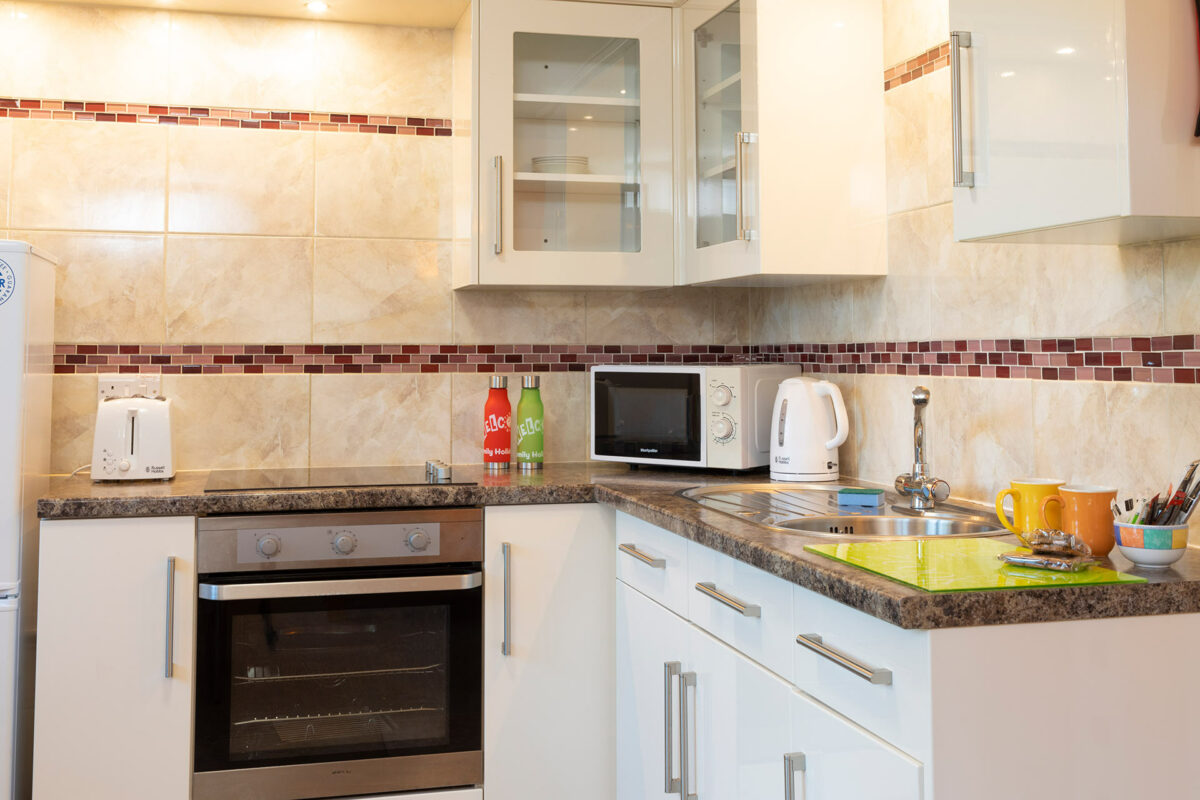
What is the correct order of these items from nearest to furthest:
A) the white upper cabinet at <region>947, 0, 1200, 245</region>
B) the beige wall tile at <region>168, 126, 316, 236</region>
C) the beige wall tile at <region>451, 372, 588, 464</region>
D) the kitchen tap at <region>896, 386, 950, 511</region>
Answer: the white upper cabinet at <region>947, 0, 1200, 245</region> → the kitchen tap at <region>896, 386, 950, 511</region> → the beige wall tile at <region>168, 126, 316, 236</region> → the beige wall tile at <region>451, 372, 588, 464</region>

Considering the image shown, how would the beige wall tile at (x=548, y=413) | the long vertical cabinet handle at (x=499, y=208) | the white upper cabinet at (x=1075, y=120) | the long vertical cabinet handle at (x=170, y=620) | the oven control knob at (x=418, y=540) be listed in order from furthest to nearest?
the beige wall tile at (x=548, y=413) → the long vertical cabinet handle at (x=499, y=208) → the oven control knob at (x=418, y=540) → the long vertical cabinet handle at (x=170, y=620) → the white upper cabinet at (x=1075, y=120)

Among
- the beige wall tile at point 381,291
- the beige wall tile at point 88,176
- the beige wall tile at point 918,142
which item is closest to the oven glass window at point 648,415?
the beige wall tile at point 381,291

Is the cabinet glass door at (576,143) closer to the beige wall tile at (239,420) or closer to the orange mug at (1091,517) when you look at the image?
the beige wall tile at (239,420)

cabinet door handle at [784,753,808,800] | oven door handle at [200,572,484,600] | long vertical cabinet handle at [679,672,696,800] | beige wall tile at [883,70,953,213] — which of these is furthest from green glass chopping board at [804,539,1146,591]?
oven door handle at [200,572,484,600]

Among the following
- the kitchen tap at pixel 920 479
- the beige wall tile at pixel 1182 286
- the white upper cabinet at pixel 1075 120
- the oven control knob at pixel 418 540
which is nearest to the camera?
the white upper cabinet at pixel 1075 120

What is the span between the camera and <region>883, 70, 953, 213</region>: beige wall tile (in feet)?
6.98

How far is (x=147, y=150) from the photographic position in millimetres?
2703

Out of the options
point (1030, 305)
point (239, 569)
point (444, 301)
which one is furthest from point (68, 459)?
point (1030, 305)

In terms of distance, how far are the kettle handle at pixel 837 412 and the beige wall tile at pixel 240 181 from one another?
141cm

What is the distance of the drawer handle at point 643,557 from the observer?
2068mm

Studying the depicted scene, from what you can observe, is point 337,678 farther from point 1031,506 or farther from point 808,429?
point 1031,506

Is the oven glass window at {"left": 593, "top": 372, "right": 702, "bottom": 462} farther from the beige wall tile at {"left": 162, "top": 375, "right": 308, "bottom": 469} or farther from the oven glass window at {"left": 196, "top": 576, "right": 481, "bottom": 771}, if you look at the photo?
the beige wall tile at {"left": 162, "top": 375, "right": 308, "bottom": 469}

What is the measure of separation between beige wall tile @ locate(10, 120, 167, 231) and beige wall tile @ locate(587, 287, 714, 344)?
1.19 meters

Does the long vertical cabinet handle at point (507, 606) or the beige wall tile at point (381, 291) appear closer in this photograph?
the long vertical cabinet handle at point (507, 606)
